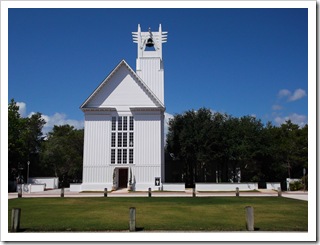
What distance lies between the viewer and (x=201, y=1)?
12.8 metres

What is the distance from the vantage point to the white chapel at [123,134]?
124 feet

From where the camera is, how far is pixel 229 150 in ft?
147

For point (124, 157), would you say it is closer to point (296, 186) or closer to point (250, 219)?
point (296, 186)

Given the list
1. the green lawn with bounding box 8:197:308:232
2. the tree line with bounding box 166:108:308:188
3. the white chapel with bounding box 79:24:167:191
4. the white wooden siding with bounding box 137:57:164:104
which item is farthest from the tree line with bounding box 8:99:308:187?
the green lawn with bounding box 8:197:308:232

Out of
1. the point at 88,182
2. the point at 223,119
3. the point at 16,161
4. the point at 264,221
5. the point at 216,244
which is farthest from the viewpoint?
the point at 223,119

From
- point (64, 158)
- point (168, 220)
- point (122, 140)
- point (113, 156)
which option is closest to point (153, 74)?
point (122, 140)

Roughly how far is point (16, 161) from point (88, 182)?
39.3 feet

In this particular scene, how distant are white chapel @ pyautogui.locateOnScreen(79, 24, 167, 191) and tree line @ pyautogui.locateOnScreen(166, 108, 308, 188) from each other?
7477mm

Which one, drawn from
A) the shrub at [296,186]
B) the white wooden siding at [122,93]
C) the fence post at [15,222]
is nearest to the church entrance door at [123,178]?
the white wooden siding at [122,93]

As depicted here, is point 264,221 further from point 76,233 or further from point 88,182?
point 88,182

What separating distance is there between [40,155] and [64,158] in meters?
3.27

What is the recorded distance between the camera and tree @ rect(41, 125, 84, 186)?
50594 millimetres

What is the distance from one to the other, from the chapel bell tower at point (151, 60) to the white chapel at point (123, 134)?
13.4 feet

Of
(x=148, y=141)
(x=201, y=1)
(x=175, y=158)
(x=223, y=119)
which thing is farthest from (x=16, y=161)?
(x=201, y=1)
